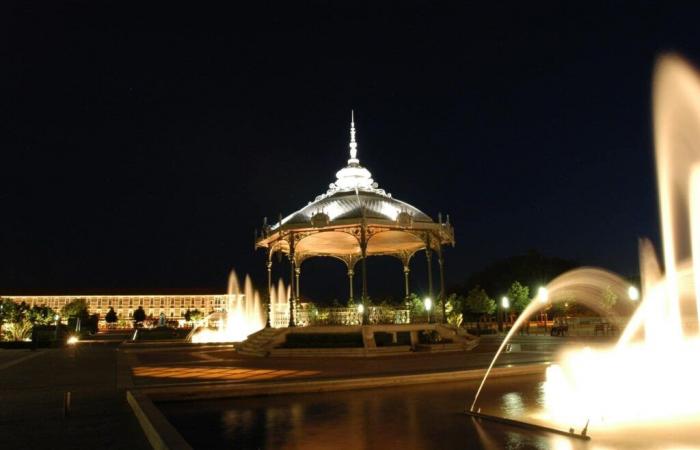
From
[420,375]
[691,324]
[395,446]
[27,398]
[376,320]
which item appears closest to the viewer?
[395,446]

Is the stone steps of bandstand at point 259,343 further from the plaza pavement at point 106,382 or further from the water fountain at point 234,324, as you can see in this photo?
the water fountain at point 234,324

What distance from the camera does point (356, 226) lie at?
26016 millimetres

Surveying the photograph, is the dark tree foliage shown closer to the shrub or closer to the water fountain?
the water fountain

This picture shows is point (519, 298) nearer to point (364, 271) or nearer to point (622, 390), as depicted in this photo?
point (364, 271)

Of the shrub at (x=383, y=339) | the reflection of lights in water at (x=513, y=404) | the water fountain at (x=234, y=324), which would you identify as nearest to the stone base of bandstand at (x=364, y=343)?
the shrub at (x=383, y=339)

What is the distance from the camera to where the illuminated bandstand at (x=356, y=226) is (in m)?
26.2

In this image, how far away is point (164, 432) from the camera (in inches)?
286

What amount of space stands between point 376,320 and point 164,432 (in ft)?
66.0

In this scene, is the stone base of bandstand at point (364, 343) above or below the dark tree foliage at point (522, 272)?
below

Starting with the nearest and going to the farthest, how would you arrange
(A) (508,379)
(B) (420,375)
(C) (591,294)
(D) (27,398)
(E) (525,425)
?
(E) (525,425) < (D) (27,398) < (B) (420,375) < (A) (508,379) < (C) (591,294)

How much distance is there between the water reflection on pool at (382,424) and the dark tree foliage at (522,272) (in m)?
65.3

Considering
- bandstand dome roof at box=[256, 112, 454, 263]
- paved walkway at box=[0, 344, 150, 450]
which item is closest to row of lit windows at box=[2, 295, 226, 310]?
bandstand dome roof at box=[256, 112, 454, 263]

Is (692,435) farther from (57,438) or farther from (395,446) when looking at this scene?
(57,438)

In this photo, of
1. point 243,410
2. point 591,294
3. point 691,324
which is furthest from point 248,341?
point 591,294
